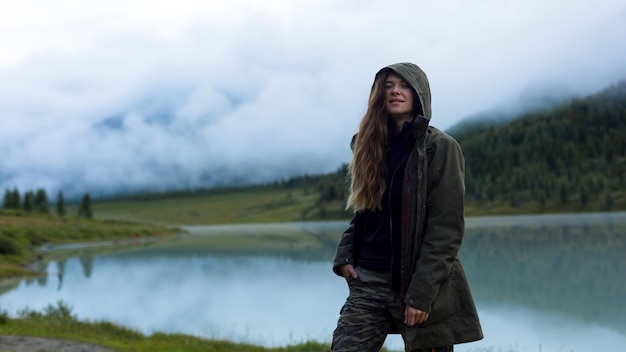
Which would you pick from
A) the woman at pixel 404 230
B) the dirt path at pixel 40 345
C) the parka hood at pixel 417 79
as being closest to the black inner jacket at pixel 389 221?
the woman at pixel 404 230

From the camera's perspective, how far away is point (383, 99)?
4895mm

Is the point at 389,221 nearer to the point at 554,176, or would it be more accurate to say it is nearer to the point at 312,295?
the point at 312,295

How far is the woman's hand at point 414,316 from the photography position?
4.10 meters

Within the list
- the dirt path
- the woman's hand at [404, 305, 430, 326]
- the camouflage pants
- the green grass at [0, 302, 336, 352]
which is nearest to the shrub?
the green grass at [0, 302, 336, 352]

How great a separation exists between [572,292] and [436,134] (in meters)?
23.3

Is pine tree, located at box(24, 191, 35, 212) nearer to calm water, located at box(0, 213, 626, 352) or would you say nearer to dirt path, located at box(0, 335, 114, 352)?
calm water, located at box(0, 213, 626, 352)

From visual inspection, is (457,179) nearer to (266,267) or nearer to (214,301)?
(214,301)

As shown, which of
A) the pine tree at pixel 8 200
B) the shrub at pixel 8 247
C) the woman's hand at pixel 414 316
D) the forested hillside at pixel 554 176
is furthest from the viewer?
the forested hillside at pixel 554 176

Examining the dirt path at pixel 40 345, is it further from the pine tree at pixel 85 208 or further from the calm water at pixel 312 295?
the pine tree at pixel 85 208

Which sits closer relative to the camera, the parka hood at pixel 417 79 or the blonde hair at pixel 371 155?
the parka hood at pixel 417 79

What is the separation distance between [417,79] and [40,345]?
11788mm

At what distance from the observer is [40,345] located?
12.9 m

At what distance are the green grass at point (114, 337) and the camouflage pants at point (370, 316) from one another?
27.9 feet

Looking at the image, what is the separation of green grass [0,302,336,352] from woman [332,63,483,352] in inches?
336
